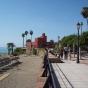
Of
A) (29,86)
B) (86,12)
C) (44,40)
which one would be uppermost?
(86,12)

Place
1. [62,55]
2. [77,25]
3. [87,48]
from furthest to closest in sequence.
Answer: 1. [87,48]
2. [62,55]
3. [77,25]

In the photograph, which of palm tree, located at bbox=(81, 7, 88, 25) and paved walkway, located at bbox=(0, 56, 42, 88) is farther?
palm tree, located at bbox=(81, 7, 88, 25)

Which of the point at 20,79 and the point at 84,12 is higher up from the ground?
the point at 84,12

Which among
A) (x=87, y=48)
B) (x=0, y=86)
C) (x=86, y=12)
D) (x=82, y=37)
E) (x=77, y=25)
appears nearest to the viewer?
(x=0, y=86)

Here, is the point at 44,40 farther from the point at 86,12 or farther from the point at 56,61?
the point at 86,12

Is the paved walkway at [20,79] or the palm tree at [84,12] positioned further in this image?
the palm tree at [84,12]

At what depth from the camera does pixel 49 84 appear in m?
10.3

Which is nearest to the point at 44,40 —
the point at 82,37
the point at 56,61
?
the point at 56,61

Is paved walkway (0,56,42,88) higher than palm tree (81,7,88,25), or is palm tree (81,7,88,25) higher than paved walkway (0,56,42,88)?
palm tree (81,7,88,25)

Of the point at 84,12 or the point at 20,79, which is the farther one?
the point at 84,12

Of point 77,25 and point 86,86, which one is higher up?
point 77,25

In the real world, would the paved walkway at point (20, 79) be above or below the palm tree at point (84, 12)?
below

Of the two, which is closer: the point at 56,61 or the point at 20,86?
the point at 20,86

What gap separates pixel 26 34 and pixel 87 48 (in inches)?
2140
